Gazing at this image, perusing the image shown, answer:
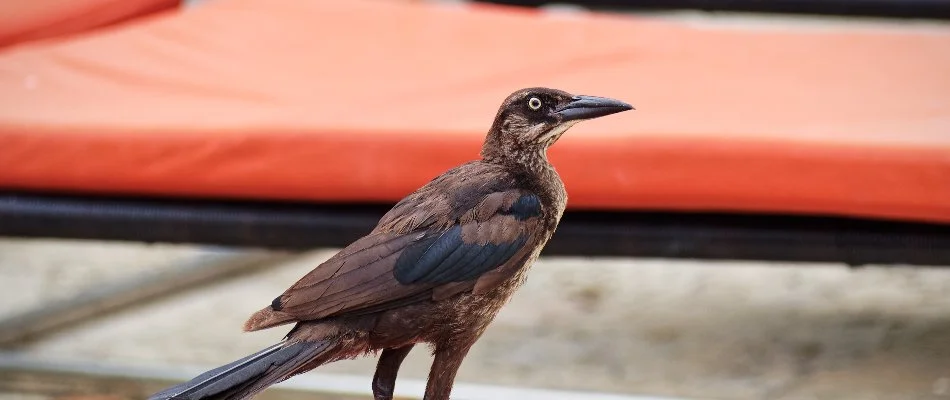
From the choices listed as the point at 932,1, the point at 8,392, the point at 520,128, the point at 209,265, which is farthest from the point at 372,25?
the point at 520,128

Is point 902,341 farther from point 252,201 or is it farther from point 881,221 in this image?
point 252,201

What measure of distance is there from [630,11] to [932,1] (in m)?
1.00

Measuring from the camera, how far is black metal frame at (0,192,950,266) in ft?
8.24

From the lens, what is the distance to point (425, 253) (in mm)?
1533

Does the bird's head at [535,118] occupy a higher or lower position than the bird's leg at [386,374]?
higher

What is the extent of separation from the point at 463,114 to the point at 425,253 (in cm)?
120

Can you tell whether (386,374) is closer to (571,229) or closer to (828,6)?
(571,229)

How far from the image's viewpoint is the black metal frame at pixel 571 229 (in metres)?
2.51

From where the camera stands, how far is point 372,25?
3660 mm

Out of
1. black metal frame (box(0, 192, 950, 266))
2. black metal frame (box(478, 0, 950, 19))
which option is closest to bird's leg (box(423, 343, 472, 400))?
black metal frame (box(0, 192, 950, 266))

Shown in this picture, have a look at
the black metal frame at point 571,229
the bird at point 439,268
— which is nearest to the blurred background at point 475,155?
the black metal frame at point 571,229

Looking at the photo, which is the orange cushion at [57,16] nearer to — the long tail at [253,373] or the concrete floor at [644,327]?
the concrete floor at [644,327]

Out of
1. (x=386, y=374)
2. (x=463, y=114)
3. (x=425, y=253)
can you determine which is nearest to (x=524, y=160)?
(x=425, y=253)

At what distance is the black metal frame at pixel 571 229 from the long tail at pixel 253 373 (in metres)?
1.12
